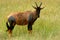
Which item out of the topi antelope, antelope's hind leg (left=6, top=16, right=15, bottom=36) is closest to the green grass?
antelope's hind leg (left=6, top=16, right=15, bottom=36)

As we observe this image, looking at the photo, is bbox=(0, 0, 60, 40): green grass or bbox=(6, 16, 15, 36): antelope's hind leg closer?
bbox=(0, 0, 60, 40): green grass

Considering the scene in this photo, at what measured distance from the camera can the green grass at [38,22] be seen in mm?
11281

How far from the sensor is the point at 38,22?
13727 millimetres

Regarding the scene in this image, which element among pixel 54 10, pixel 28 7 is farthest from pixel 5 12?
pixel 54 10

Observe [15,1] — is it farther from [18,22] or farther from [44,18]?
[18,22]

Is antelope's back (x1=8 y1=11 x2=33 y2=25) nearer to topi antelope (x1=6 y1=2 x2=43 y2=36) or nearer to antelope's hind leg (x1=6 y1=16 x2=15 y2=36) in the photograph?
topi antelope (x1=6 y1=2 x2=43 y2=36)

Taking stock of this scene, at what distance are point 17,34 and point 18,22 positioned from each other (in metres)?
0.53

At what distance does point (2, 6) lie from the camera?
719 inches

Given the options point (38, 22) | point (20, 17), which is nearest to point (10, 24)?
point (20, 17)

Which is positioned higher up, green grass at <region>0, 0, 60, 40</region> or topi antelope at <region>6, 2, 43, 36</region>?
topi antelope at <region>6, 2, 43, 36</region>

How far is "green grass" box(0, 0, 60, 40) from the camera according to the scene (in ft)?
37.0

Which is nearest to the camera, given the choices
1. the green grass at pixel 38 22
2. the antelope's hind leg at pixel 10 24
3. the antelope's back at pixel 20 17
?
the green grass at pixel 38 22

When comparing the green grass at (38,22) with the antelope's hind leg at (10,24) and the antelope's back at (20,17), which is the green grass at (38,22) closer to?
the antelope's hind leg at (10,24)

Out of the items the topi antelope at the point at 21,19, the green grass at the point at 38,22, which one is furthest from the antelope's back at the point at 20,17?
the green grass at the point at 38,22
